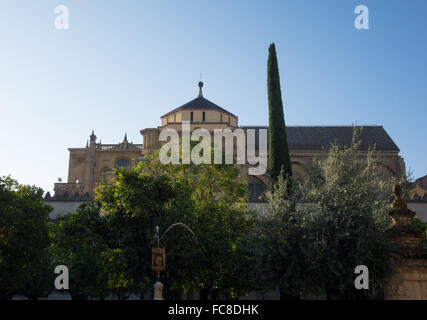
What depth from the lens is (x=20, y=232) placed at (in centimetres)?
2545

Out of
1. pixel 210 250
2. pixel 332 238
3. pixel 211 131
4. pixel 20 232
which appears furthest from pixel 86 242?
pixel 211 131

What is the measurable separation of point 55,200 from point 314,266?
29.0m

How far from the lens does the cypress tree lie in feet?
101

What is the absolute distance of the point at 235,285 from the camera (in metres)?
25.2

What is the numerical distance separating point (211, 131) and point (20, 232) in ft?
100.0

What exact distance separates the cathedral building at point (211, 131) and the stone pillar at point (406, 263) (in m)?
34.4

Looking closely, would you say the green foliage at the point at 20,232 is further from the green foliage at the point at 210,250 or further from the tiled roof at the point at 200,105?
the tiled roof at the point at 200,105

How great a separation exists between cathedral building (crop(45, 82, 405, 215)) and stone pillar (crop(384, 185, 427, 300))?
3445cm

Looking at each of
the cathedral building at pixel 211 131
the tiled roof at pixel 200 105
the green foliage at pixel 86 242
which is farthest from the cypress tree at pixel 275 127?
the tiled roof at pixel 200 105

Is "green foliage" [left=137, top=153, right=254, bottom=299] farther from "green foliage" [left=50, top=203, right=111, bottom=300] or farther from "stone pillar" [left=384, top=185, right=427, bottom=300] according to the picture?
"stone pillar" [left=384, top=185, right=427, bottom=300]
